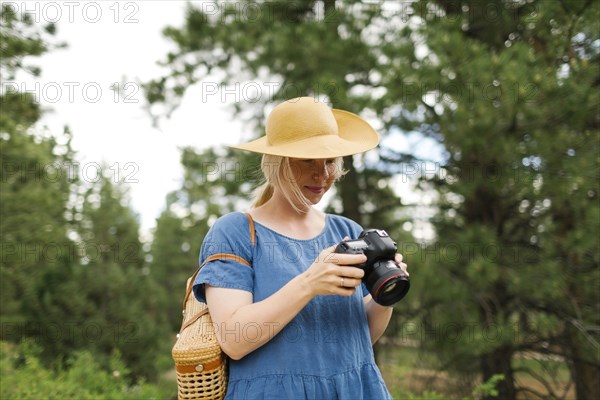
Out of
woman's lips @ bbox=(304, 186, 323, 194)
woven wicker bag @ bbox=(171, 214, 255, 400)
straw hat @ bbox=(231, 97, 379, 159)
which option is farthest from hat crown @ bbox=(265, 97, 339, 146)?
woven wicker bag @ bbox=(171, 214, 255, 400)

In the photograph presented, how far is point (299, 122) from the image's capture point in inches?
65.1

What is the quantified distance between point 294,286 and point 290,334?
16 cm

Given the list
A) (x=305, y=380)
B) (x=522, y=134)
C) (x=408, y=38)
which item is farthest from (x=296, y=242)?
(x=408, y=38)

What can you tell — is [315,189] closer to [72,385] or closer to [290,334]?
[290,334]

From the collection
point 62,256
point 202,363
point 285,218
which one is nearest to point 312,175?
point 285,218

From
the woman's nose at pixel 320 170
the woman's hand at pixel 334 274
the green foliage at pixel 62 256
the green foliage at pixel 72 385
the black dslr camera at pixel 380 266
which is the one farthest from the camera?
the green foliage at pixel 62 256

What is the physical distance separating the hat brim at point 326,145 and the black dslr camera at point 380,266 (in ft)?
0.78

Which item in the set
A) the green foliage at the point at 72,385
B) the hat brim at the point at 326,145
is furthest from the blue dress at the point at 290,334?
the green foliage at the point at 72,385

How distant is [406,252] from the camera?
17.6 feet

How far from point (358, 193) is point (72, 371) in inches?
157

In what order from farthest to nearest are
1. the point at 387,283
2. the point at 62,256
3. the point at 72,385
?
1. the point at 62,256
2. the point at 72,385
3. the point at 387,283

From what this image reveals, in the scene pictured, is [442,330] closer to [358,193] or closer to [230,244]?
[358,193]

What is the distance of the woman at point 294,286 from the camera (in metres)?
1.40

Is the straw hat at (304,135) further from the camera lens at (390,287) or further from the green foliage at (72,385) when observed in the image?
the green foliage at (72,385)
